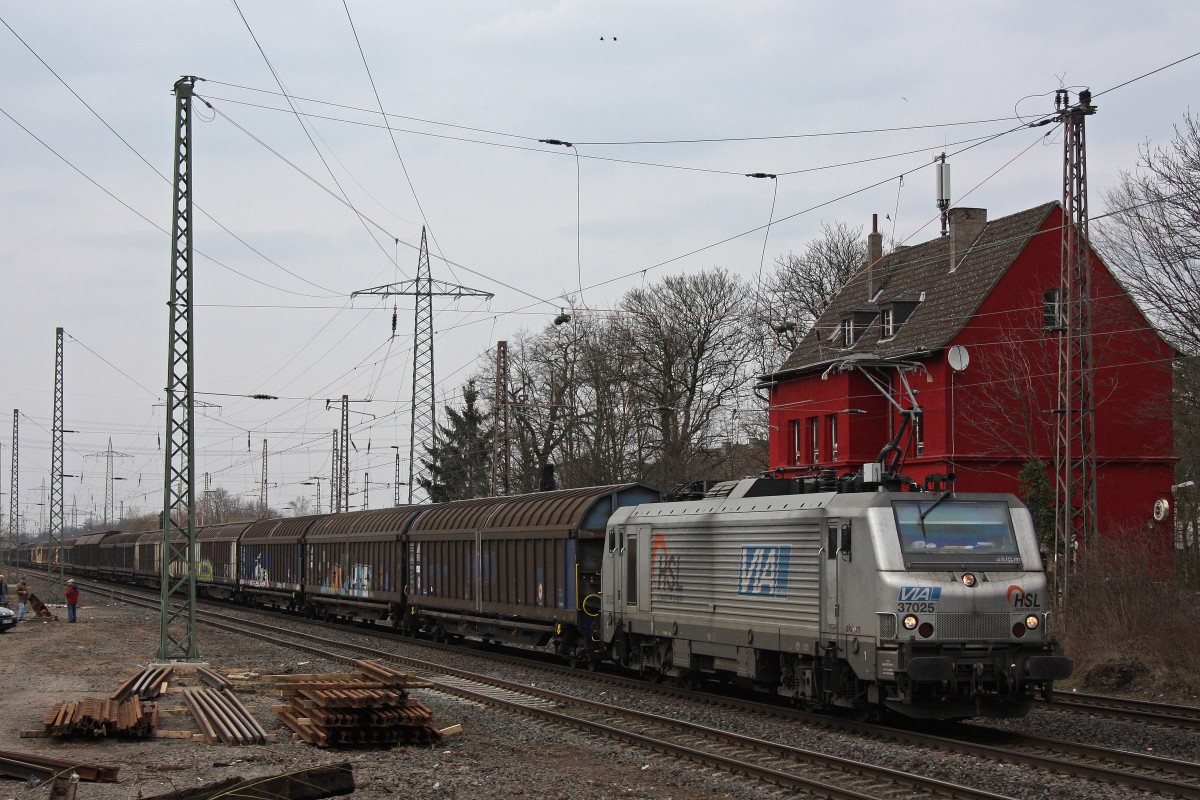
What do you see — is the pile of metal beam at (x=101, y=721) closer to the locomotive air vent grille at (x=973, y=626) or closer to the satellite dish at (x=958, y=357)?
the locomotive air vent grille at (x=973, y=626)

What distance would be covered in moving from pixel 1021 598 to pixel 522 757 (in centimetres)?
585

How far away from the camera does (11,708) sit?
1691 cm

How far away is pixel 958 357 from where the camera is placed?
37.7m

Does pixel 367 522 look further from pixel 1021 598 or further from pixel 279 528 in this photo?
pixel 1021 598

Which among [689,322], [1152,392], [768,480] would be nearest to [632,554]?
[768,480]

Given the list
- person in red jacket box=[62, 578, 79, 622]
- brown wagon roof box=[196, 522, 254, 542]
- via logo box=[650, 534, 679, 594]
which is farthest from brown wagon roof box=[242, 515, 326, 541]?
via logo box=[650, 534, 679, 594]

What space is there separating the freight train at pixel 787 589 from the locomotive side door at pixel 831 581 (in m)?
0.02

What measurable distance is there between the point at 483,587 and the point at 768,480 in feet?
35.1

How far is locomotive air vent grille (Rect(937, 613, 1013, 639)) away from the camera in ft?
44.3

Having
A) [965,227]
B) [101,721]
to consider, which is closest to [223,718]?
[101,721]

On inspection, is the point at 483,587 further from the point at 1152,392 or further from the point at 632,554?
the point at 1152,392

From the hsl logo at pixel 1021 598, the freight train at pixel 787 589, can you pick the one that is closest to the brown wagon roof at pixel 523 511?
the freight train at pixel 787 589

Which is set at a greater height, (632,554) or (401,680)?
(632,554)

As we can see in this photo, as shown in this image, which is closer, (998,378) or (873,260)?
(998,378)
